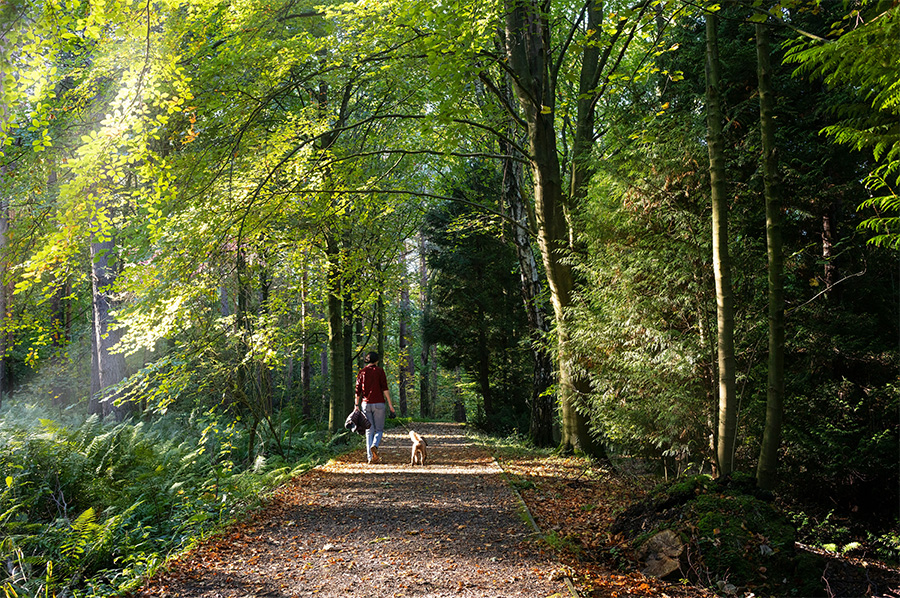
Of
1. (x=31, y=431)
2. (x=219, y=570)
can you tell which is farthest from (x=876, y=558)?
(x=31, y=431)

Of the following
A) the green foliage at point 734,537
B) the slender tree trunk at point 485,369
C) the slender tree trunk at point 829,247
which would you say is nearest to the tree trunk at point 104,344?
the slender tree trunk at point 485,369

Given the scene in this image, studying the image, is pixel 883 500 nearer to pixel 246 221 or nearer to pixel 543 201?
pixel 543 201

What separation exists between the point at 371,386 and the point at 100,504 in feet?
13.8

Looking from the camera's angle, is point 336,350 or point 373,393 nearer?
point 373,393

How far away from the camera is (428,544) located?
5.17 m

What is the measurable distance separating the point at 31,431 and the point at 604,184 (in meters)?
9.05

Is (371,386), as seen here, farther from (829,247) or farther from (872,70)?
(872,70)

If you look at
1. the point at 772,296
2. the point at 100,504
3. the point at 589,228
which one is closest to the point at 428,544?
the point at 772,296

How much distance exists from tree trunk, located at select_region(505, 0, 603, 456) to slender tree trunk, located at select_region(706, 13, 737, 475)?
3.77m

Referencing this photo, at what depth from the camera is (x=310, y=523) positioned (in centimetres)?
598

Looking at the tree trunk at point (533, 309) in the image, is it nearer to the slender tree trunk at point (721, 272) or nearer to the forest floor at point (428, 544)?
the forest floor at point (428, 544)

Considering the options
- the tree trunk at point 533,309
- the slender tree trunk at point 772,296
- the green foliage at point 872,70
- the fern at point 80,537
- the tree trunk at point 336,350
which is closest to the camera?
the green foliage at point 872,70

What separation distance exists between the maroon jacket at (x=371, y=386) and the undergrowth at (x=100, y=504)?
1581mm

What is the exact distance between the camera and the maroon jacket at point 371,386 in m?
9.71
